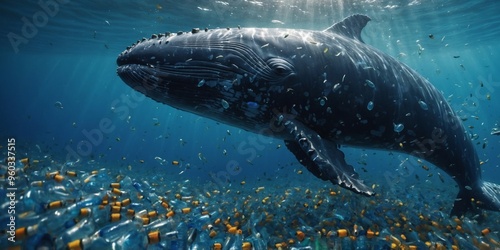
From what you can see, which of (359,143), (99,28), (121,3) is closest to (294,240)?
(359,143)

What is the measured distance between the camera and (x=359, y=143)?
255 inches

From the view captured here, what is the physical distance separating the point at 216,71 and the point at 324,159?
2118mm

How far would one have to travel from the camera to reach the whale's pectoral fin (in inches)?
178

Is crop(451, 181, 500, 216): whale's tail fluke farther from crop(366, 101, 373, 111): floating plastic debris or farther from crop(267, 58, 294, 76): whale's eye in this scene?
crop(267, 58, 294, 76): whale's eye

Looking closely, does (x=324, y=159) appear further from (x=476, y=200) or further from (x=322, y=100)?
(x=476, y=200)

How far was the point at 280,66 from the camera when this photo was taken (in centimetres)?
499

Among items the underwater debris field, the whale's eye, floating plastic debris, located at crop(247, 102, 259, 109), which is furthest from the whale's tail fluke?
floating plastic debris, located at crop(247, 102, 259, 109)

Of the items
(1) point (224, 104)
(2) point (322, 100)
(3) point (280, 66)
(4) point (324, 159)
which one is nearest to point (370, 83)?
(2) point (322, 100)

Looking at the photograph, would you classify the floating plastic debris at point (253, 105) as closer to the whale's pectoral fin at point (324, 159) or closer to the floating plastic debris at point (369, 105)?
the whale's pectoral fin at point (324, 159)

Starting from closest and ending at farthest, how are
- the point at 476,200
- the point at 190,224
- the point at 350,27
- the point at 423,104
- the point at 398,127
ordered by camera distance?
the point at 190,224 < the point at 398,127 < the point at 423,104 < the point at 350,27 < the point at 476,200

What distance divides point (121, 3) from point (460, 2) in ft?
86.3

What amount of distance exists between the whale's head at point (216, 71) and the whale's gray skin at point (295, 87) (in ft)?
0.05

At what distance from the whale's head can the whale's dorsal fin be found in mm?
2104

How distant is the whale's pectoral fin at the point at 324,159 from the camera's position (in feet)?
14.8
